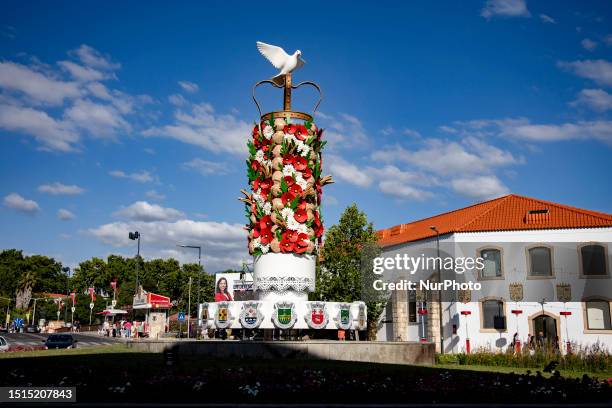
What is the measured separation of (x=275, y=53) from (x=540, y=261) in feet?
90.9

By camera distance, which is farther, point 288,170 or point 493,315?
point 493,315

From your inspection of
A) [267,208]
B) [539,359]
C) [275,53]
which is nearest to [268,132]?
[267,208]

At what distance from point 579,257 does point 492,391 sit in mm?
34240

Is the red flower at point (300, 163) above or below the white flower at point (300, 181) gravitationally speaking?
above

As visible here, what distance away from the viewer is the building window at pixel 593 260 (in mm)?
43653

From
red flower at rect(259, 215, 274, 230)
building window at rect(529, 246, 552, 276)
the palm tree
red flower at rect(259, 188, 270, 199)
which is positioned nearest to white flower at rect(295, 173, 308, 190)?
red flower at rect(259, 188, 270, 199)

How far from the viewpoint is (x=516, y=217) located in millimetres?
48438

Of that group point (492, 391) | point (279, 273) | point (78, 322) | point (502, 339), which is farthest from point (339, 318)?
point (78, 322)

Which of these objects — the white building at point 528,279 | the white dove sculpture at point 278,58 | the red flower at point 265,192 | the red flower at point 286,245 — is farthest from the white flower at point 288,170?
the white building at point 528,279

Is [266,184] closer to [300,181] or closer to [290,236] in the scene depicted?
[300,181]

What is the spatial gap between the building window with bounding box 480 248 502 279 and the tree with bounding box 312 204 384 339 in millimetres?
10261

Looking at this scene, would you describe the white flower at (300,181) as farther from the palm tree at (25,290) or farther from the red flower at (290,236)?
the palm tree at (25,290)

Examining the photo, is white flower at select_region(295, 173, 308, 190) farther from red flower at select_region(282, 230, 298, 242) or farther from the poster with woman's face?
the poster with woman's face

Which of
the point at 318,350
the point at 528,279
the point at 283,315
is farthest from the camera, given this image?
the point at 528,279
